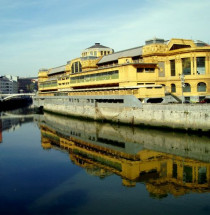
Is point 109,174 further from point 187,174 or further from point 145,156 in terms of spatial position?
point 187,174

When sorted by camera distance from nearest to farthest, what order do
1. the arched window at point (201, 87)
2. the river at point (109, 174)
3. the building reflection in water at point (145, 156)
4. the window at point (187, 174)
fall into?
1. the river at point (109, 174)
2. the building reflection in water at point (145, 156)
3. the window at point (187, 174)
4. the arched window at point (201, 87)

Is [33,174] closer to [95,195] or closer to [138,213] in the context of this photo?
[95,195]

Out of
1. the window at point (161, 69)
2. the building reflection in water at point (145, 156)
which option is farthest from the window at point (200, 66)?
the building reflection in water at point (145, 156)

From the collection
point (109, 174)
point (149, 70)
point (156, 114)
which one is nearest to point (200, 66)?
point (149, 70)

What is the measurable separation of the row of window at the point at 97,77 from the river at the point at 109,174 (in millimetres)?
17230

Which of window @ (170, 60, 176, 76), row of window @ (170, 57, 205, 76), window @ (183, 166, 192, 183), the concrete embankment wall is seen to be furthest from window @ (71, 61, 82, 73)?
window @ (183, 166, 192, 183)

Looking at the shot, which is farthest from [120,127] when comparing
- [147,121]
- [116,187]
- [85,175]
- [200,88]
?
[116,187]

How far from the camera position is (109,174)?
28.4 metres

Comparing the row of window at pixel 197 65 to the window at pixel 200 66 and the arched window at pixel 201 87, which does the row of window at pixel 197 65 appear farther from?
the arched window at pixel 201 87

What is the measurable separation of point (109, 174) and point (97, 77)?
44.0m

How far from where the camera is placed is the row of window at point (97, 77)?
2431 inches

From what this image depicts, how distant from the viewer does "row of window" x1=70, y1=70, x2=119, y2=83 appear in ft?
203

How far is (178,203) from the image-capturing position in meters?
20.5

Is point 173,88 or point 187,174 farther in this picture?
point 173,88
